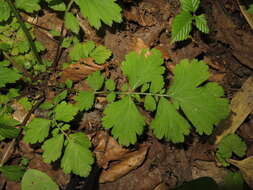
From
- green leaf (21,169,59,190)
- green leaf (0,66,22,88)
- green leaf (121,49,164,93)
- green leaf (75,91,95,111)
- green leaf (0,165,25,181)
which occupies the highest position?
green leaf (121,49,164,93)

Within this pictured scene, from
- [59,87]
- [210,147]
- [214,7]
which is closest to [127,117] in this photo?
[59,87]

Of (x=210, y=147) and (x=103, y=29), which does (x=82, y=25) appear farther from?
(x=210, y=147)

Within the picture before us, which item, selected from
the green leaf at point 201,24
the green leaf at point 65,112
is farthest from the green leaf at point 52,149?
the green leaf at point 201,24

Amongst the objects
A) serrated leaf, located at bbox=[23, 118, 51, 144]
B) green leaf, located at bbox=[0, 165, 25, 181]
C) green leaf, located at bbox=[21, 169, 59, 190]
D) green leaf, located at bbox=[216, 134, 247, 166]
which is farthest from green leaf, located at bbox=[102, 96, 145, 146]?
green leaf, located at bbox=[216, 134, 247, 166]

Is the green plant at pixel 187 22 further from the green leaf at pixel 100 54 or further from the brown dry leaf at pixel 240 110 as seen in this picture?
the brown dry leaf at pixel 240 110

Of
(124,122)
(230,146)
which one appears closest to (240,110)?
(230,146)

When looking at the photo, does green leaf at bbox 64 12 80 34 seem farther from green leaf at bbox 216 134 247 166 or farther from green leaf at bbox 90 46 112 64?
green leaf at bbox 216 134 247 166
